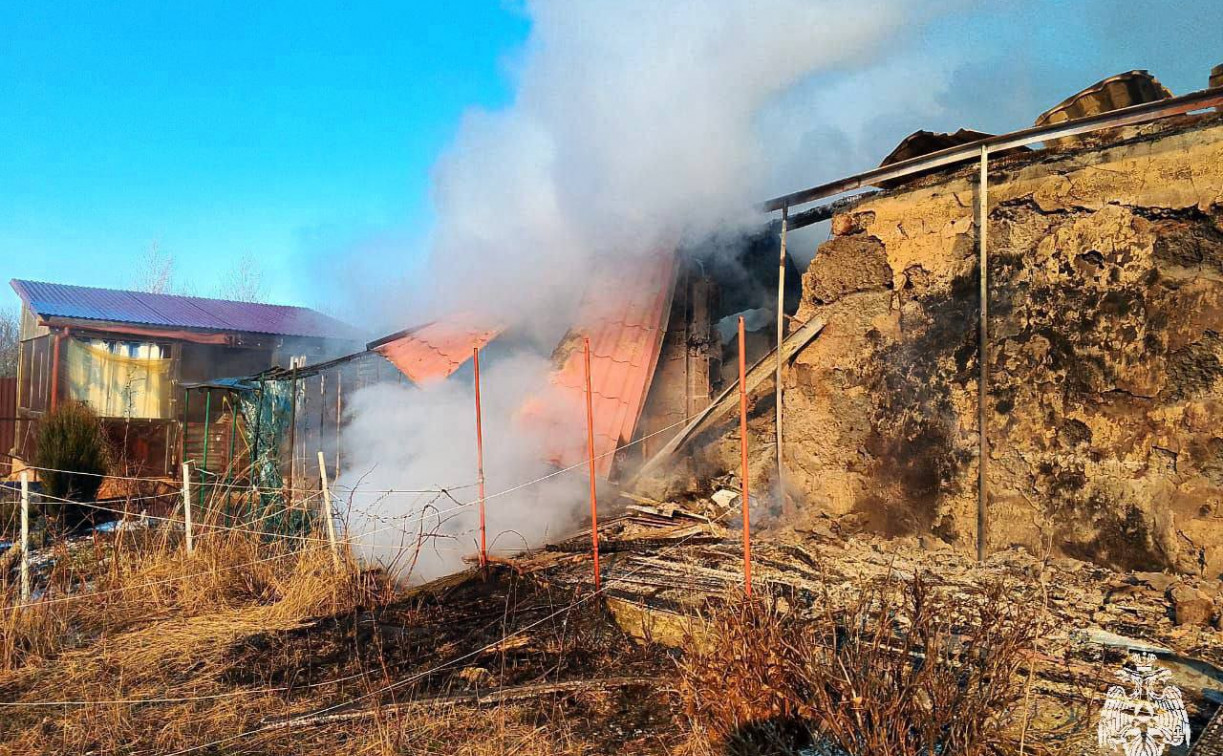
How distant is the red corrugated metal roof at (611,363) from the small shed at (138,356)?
30.2 feet

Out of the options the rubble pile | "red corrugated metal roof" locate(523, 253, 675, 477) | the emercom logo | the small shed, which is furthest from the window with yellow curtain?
the emercom logo

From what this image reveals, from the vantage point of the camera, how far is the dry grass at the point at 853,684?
9.46 ft

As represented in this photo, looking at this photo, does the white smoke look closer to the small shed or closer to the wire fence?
the wire fence

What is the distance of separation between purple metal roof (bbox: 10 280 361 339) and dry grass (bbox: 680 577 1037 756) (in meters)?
16.0

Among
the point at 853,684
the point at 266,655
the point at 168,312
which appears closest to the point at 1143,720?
the point at 853,684

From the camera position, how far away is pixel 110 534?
26.5 feet

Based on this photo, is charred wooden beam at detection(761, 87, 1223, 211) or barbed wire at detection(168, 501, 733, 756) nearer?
barbed wire at detection(168, 501, 733, 756)

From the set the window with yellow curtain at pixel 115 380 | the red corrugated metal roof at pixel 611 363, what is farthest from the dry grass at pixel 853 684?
the window with yellow curtain at pixel 115 380

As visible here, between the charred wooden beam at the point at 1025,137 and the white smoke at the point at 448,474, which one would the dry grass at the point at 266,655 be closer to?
the white smoke at the point at 448,474

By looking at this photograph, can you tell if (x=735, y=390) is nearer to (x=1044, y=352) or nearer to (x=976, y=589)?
(x=1044, y=352)

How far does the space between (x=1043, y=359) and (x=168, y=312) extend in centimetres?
2301

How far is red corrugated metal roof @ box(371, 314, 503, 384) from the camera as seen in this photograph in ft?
31.1

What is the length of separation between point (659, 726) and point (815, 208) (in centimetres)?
566

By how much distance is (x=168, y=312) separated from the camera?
22562 millimetres
